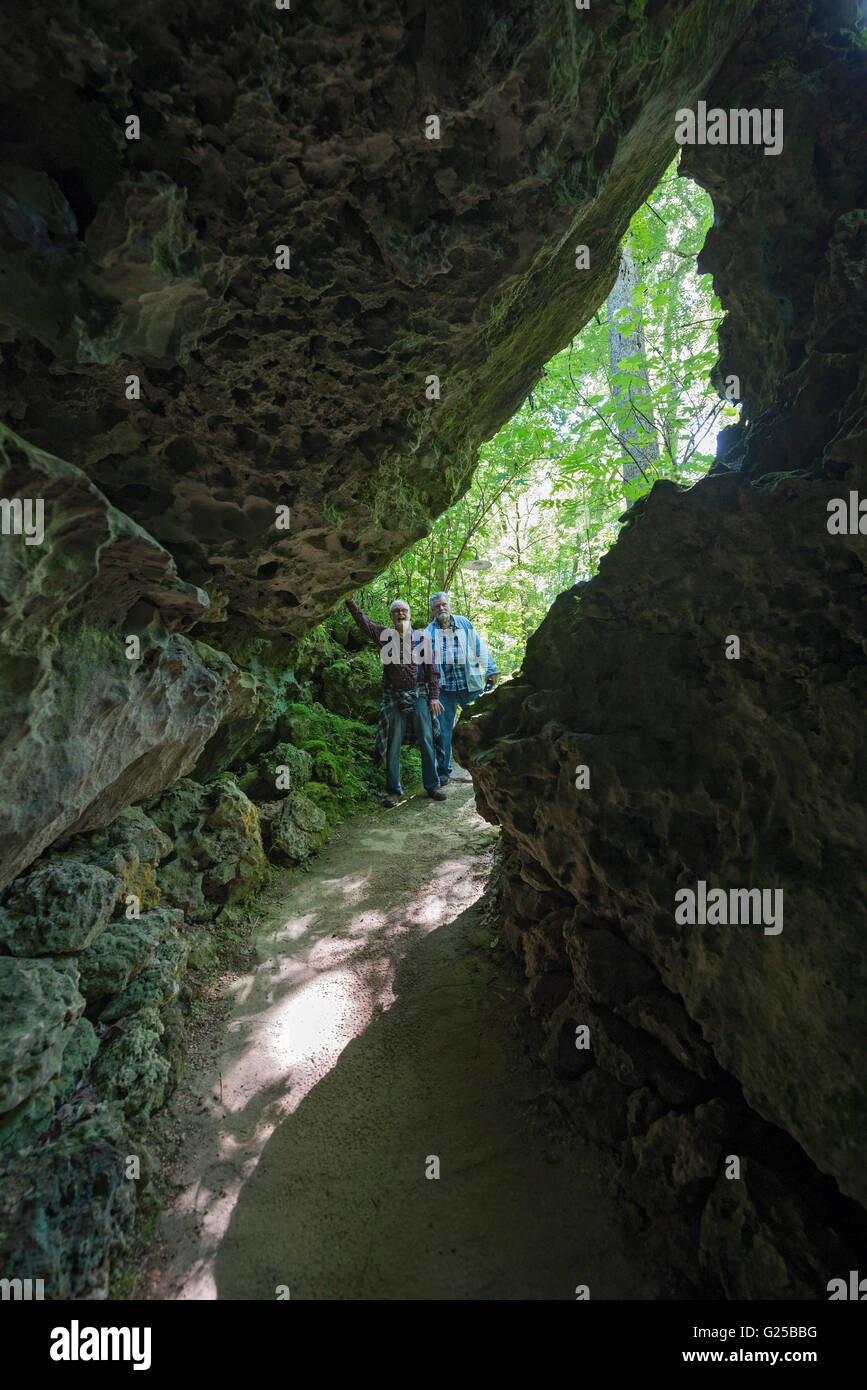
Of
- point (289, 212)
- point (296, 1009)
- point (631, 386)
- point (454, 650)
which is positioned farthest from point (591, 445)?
point (296, 1009)

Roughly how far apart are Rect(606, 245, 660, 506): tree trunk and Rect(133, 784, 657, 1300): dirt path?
7.07 metres

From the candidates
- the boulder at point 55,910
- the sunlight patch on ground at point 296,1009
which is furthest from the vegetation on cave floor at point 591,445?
the boulder at point 55,910

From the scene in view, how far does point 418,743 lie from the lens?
9.06m

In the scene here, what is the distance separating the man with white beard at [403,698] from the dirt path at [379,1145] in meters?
3.49

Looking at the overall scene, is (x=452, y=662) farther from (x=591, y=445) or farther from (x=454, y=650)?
(x=591, y=445)

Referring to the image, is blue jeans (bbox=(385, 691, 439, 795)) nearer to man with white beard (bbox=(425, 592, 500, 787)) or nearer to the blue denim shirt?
man with white beard (bbox=(425, 592, 500, 787))

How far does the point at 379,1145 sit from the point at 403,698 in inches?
242

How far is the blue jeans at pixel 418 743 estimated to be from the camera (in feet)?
29.3

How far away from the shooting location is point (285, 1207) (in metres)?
3.23

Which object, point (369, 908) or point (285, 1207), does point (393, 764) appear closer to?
point (369, 908)

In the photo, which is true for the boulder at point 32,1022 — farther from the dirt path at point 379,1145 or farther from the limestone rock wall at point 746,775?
the limestone rock wall at point 746,775

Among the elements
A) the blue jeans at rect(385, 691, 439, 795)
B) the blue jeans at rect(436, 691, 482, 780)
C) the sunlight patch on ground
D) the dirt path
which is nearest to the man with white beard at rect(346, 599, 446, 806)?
the blue jeans at rect(385, 691, 439, 795)

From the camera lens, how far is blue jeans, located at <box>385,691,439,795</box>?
29.3 ft
